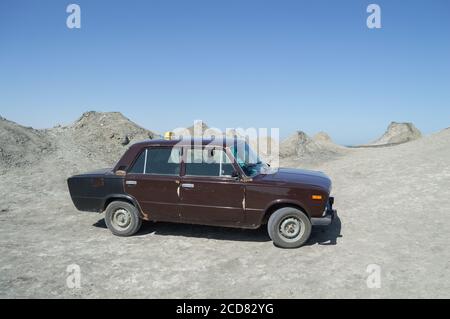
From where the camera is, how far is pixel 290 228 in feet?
20.1

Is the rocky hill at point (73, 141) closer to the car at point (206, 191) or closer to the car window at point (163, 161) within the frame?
the car at point (206, 191)

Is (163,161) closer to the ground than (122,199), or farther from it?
farther from it

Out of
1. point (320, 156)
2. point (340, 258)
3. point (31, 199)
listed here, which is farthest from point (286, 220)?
point (320, 156)

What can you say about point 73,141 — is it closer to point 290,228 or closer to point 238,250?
point 238,250

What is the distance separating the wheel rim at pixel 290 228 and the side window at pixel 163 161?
84.3 inches

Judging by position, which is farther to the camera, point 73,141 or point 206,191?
point 73,141

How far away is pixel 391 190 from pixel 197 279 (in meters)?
6.84

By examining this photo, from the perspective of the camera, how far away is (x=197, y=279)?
502cm

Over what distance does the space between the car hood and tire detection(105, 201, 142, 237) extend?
2.53 metres

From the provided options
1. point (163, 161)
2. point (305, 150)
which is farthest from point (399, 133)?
point (163, 161)

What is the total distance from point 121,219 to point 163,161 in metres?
1.47

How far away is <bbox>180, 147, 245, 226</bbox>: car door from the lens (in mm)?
6203

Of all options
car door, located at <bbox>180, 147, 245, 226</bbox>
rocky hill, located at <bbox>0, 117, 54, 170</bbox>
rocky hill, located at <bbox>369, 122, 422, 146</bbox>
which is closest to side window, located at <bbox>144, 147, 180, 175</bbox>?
car door, located at <bbox>180, 147, 245, 226</bbox>
